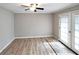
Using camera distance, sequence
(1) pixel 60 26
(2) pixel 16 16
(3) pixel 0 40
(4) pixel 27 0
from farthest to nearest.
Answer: (2) pixel 16 16 → (1) pixel 60 26 → (3) pixel 0 40 → (4) pixel 27 0

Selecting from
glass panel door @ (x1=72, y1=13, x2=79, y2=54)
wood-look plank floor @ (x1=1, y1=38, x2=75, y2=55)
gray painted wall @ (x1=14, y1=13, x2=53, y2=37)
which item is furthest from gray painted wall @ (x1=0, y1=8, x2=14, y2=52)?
glass panel door @ (x1=72, y1=13, x2=79, y2=54)

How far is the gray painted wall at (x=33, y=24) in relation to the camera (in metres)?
10.0

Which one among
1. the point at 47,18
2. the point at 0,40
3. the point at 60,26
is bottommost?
the point at 0,40

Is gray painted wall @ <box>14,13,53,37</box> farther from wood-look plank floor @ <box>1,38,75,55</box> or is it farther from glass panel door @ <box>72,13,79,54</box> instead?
glass panel door @ <box>72,13,79,54</box>

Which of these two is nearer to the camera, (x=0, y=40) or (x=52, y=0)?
(x=52, y=0)

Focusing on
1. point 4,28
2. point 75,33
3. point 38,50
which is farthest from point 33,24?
point 75,33

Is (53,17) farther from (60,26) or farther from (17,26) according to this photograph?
(17,26)

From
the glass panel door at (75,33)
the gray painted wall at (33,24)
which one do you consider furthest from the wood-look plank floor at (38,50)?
the gray painted wall at (33,24)

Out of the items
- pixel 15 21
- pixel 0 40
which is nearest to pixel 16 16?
pixel 15 21

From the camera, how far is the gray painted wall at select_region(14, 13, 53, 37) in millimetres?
10000

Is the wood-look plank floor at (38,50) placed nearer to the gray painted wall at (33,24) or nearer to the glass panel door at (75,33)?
the glass panel door at (75,33)

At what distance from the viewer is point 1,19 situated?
576 cm

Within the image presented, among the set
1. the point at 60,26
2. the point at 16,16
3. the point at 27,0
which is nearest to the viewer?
the point at 27,0
